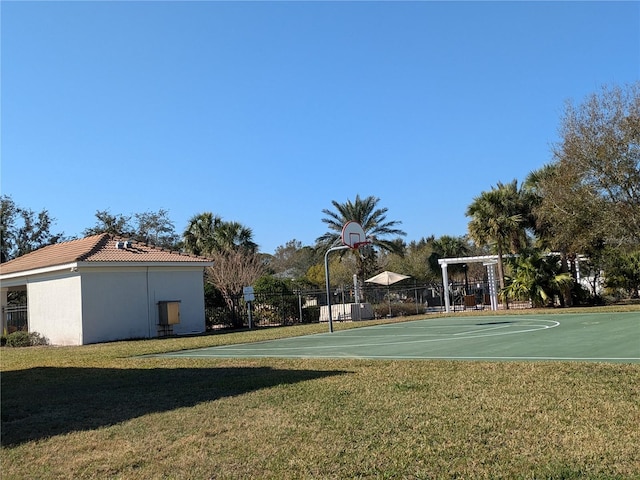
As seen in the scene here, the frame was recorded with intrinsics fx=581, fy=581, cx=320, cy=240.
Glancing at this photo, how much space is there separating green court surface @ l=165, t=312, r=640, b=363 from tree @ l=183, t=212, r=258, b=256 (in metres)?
22.9

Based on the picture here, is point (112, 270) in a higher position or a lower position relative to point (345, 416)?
higher

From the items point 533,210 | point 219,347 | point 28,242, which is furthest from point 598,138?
point 28,242

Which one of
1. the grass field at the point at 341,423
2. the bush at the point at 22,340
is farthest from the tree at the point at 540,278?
the bush at the point at 22,340

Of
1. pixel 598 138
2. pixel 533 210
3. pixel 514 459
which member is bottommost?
pixel 514 459

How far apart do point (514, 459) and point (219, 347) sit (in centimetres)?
1301

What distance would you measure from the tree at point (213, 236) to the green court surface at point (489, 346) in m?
22.9

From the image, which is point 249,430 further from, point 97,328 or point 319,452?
point 97,328

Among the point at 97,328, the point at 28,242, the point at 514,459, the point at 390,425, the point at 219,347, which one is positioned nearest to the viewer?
the point at 514,459

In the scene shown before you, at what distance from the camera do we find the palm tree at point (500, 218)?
3158 cm

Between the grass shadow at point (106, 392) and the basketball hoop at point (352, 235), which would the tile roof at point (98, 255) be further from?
the grass shadow at point (106, 392)

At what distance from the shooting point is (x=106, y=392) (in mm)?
9023

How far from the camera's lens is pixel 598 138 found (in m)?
24.7

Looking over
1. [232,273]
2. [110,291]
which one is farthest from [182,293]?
[232,273]

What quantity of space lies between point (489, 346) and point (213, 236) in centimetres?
3055
